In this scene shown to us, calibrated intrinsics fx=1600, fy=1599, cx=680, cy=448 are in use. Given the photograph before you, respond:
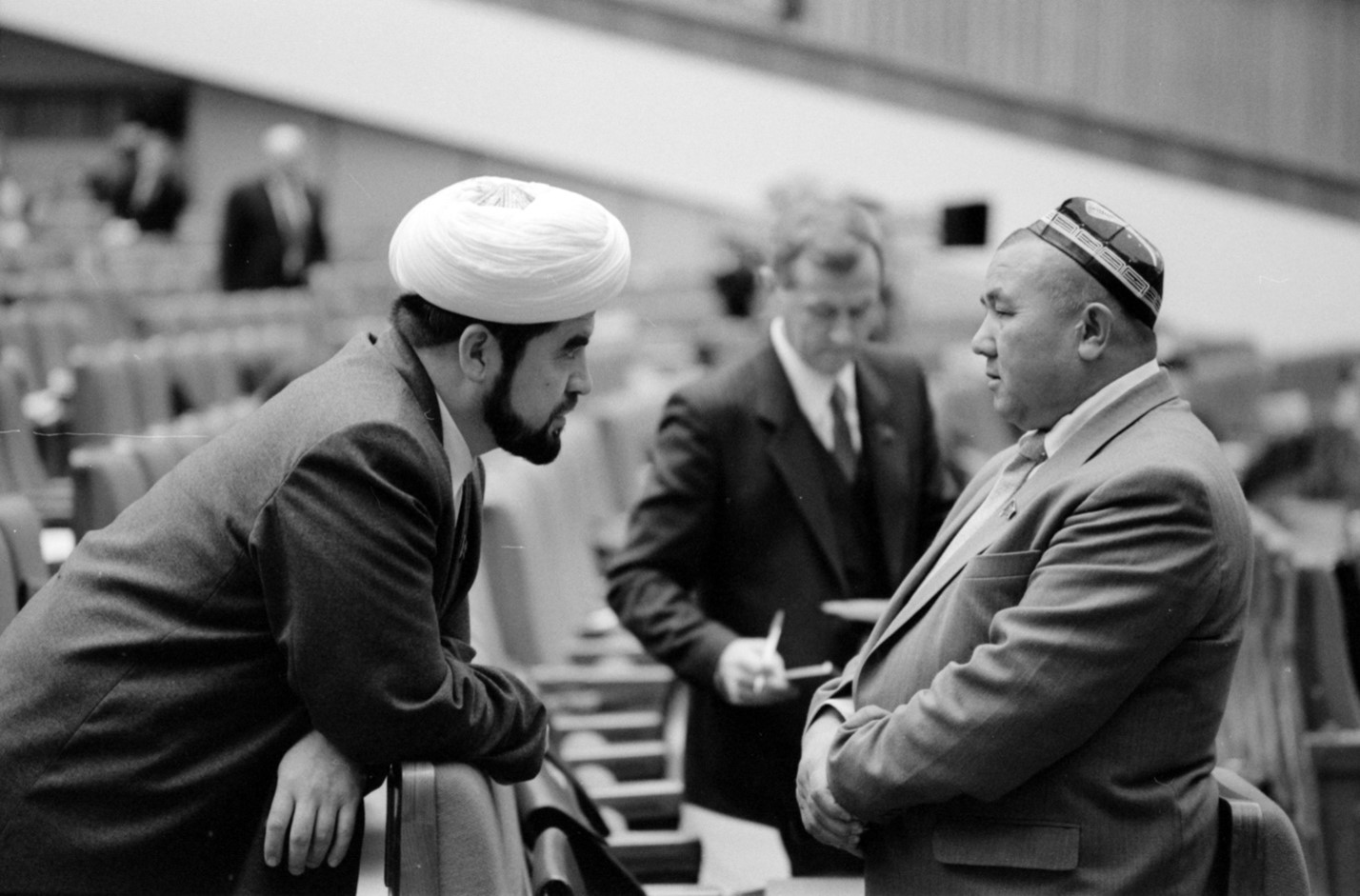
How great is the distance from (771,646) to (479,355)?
2.42 feet

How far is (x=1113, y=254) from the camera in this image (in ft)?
5.19

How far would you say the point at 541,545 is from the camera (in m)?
3.46

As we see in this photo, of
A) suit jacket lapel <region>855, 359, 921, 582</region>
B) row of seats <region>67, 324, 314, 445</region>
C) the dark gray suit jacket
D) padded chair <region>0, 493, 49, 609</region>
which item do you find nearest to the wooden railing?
row of seats <region>67, 324, 314, 445</region>

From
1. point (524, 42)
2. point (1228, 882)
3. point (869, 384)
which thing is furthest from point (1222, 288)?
point (1228, 882)

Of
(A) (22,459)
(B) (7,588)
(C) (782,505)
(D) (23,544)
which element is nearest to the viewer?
(B) (7,588)

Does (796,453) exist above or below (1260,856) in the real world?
above

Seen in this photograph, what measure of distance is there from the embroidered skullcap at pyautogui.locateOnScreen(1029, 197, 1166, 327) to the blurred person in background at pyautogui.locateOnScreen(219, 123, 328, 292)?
7.31 m

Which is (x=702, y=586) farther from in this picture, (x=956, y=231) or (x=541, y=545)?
(x=956, y=231)

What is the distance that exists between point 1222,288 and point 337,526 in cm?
889

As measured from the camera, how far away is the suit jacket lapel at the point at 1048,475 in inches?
62.8

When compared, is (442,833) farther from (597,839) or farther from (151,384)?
(151,384)

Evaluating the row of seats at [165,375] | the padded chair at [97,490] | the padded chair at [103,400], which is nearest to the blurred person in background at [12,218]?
the row of seats at [165,375]

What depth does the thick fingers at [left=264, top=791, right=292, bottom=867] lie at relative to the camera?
153 centimetres

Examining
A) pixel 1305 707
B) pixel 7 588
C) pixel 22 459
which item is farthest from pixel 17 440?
pixel 1305 707
